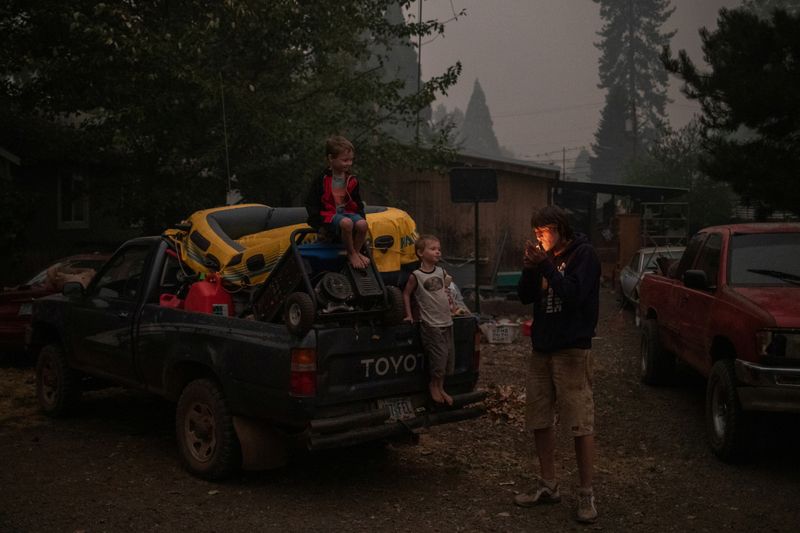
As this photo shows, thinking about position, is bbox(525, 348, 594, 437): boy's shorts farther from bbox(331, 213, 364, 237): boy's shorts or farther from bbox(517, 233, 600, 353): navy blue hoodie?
bbox(331, 213, 364, 237): boy's shorts

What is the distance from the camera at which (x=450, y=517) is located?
16.6 ft

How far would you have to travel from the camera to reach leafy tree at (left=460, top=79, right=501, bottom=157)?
144m

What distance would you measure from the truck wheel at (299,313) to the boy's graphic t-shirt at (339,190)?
103cm

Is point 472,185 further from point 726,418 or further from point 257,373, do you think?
point 257,373

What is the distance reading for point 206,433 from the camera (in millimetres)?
5625

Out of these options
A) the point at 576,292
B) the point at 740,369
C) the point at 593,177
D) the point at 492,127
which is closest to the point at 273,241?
the point at 576,292

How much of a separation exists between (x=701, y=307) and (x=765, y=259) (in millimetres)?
704

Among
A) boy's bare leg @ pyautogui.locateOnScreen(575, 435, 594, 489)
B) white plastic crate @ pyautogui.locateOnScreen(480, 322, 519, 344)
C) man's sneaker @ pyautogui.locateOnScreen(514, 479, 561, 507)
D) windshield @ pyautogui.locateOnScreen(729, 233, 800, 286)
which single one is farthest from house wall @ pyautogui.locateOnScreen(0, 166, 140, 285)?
boy's bare leg @ pyautogui.locateOnScreen(575, 435, 594, 489)

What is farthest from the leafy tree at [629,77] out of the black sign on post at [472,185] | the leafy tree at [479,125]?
the black sign on post at [472,185]

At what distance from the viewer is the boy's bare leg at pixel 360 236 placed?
5404mm

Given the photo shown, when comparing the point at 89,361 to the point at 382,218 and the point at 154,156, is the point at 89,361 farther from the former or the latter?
the point at 154,156

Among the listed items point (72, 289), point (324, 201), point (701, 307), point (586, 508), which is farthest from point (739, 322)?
point (72, 289)

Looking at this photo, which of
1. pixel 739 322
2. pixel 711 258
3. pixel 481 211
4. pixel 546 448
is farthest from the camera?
pixel 481 211

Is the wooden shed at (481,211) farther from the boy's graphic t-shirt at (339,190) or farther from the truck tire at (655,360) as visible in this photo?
the boy's graphic t-shirt at (339,190)
